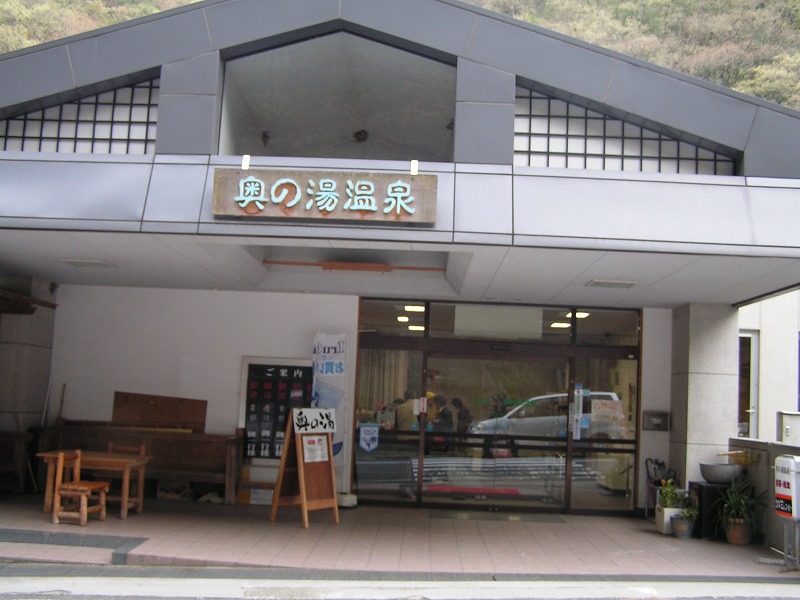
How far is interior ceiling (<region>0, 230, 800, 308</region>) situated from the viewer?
8.19 meters

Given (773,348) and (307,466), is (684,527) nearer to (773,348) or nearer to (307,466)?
(773,348)

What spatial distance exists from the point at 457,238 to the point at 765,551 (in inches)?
214

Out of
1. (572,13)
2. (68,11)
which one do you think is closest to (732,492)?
(572,13)

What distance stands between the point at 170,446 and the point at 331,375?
2.64 metres

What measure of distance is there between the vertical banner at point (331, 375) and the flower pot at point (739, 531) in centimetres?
533

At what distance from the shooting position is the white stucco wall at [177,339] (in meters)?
11.8

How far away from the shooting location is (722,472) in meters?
9.89

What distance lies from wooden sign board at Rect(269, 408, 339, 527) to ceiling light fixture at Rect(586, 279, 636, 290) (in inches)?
155

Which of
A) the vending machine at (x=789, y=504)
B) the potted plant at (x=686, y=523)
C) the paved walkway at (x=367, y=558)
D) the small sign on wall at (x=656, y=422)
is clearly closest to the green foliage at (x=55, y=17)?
the paved walkway at (x=367, y=558)

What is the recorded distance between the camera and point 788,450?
29.7 feet

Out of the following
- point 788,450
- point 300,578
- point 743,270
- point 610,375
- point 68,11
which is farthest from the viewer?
point 68,11

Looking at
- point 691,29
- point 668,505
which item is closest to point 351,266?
point 668,505

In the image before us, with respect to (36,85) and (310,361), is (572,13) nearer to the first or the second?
(310,361)

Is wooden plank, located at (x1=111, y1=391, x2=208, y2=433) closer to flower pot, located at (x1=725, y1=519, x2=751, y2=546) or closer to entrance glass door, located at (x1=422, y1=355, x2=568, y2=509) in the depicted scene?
entrance glass door, located at (x1=422, y1=355, x2=568, y2=509)
